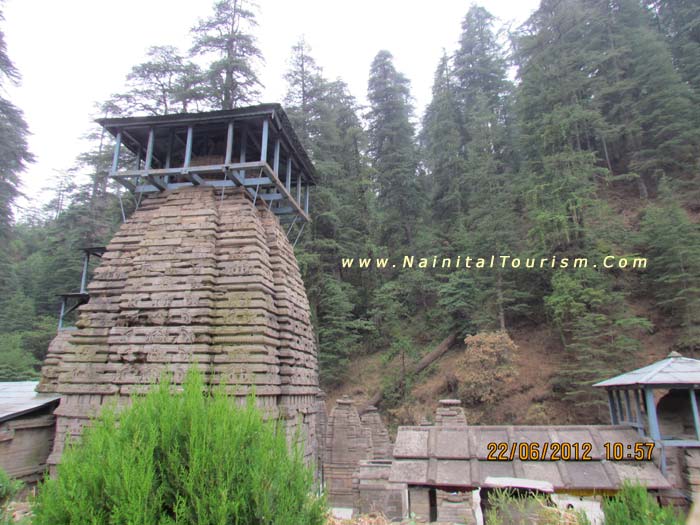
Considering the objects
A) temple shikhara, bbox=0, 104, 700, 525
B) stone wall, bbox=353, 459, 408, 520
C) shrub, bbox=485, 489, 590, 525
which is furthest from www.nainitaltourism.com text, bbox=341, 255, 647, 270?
shrub, bbox=485, 489, 590, 525

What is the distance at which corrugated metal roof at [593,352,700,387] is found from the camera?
605 centimetres

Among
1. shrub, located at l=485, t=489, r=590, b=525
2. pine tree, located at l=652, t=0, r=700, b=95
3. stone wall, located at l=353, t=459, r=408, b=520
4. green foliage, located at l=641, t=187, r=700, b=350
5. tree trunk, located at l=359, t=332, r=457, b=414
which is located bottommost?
stone wall, located at l=353, t=459, r=408, b=520

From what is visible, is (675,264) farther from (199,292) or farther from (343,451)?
(199,292)

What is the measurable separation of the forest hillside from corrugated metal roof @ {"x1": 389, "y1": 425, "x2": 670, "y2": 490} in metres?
8.89

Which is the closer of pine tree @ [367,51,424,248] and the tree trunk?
the tree trunk

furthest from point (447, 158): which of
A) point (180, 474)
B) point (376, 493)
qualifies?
point (180, 474)

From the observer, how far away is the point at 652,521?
139 inches

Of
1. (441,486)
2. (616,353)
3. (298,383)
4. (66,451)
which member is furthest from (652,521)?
(616,353)

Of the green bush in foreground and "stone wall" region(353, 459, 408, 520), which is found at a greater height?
the green bush in foreground

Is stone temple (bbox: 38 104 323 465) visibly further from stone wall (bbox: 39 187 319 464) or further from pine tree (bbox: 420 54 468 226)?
pine tree (bbox: 420 54 468 226)

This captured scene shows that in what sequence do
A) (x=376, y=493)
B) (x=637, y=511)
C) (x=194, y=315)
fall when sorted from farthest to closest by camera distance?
1. (x=376, y=493)
2. (x=194, y=315)
3. (x=637, y=511)

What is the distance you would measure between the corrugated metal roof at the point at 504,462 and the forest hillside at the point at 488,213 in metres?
8.89

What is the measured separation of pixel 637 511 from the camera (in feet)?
13.1

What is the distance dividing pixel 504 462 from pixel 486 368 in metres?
11.3
